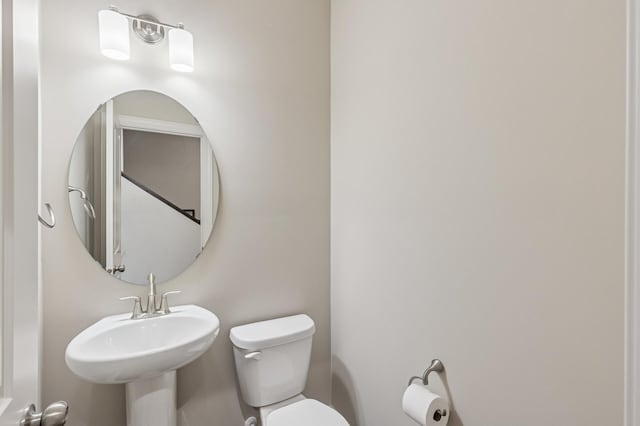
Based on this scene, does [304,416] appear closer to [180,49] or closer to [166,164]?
[166,164]

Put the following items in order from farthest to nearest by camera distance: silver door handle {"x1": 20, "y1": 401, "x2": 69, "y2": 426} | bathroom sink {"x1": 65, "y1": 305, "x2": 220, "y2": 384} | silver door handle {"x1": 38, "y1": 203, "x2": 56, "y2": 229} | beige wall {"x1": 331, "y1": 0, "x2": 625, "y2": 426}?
silver door handle {"x1": 38, "y1": 203, "x2": 56, "y2": 229}
bathroom sink {"x1": 65, "y1": 305, "x2": 220, "y2": 384}
beige wall {"x1": 331, "y1": 0, "x2": 625, "y2": 426}
silver door handle {"x1": 20, "y1": 401, "x2": 69, "y2": 426}

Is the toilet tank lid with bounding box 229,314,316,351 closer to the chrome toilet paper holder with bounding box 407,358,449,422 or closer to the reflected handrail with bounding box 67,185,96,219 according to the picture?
the chrome toilet paper holder with bounding box 407,358,449,422

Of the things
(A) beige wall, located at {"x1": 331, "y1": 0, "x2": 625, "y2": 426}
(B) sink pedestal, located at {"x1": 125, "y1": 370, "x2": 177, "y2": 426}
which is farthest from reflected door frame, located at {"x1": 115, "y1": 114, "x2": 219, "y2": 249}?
(A) beige wall, located at {"x1": 331, "y1": 0, "x2": 625, "y2": 426}

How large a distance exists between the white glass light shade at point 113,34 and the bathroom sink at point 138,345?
1091 millimetres

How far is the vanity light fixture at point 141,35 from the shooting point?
1.33 metres

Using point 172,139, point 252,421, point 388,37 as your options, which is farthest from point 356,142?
point 252,421

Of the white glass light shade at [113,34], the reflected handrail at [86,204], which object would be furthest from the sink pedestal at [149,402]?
the white glass light shade at [113,34]

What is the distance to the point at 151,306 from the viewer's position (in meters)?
1.43

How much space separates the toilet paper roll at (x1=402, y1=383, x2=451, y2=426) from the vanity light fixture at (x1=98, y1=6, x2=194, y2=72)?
1670 mm

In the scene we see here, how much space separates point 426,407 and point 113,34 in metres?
1.87

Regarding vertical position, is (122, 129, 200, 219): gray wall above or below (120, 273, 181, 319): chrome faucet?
above

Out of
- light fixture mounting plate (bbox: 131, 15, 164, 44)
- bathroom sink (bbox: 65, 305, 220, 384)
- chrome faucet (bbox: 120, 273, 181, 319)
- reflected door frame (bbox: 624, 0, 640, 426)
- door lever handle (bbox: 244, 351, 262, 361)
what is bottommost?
door lever handle (bbox: 244, 351, 262, 361)

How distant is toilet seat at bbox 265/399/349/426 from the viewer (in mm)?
1386

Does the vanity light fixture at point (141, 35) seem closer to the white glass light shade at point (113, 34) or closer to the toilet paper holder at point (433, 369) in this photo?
the white glass light shade at point (113, 34)
